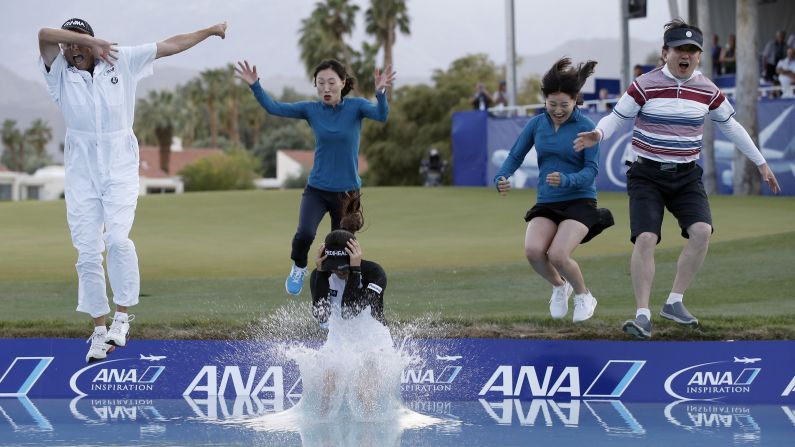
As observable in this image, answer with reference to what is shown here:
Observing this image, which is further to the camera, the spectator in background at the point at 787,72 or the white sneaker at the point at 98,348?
the spectator in background at the point at 787,72

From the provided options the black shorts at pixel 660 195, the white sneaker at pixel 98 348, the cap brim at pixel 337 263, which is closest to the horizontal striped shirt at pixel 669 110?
the black shorts at pixel 660 195

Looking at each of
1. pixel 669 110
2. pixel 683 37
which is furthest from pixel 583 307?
pixel 683 37

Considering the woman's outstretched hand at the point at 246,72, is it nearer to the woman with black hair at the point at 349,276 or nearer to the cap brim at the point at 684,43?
the woman with black hair at the point at 349,276

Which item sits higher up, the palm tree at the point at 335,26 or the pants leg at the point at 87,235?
the palm tree at the point at 335,26

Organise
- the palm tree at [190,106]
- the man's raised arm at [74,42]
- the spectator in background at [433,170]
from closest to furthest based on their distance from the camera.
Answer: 1. the man's raised arm at [74,42]
2. the spectator in background at [433,170]
3. the palm tree at [190,106]

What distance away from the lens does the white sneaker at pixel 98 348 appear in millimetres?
9195

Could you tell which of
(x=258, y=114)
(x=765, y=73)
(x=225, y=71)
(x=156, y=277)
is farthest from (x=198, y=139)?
(x=156, y=277)

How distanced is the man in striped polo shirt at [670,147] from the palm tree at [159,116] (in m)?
111

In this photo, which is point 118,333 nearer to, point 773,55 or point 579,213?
point 579,213

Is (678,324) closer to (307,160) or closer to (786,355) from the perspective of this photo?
(786,355)

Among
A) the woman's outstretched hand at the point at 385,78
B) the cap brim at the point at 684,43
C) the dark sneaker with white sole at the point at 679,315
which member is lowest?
the dark sneaker with white sole at the point at 679,315

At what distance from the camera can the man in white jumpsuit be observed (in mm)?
8758

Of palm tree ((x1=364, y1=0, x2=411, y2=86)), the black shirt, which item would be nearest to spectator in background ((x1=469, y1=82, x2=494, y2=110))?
the black shirt

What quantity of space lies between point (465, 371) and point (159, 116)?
113191 millimetres
